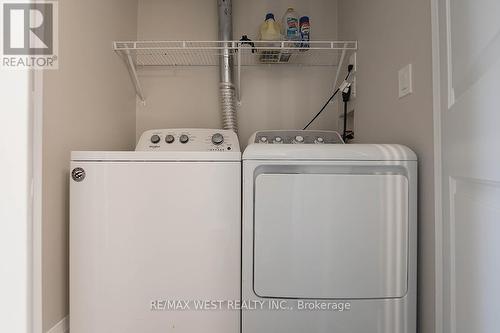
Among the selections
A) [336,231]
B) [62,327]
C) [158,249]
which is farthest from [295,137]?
[62,327]

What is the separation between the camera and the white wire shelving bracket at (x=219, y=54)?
1.76 metres

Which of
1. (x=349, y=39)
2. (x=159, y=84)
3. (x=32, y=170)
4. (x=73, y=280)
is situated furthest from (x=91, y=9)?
(x=349, y=39)

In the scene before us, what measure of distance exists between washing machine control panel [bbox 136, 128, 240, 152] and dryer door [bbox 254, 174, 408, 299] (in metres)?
0.55

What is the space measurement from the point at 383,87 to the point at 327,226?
29.4 inches

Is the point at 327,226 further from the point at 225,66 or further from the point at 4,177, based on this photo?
the point at 225,66

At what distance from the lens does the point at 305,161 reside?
3.44ft

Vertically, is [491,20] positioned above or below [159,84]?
below

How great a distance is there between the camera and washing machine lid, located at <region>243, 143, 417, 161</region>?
1.04 meters

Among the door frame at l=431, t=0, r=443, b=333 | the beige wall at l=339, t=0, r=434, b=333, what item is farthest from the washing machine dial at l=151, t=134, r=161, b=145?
the door frame at l=431, t=0, r=443, b=333

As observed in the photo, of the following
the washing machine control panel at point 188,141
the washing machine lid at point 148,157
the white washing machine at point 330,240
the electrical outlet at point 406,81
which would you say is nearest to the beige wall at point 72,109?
the washing machine lid at point 148,157

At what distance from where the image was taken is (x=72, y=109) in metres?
1.22

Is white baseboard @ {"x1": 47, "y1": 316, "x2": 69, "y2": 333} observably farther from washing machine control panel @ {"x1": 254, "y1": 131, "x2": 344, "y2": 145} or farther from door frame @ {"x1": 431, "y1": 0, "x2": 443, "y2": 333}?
door frame @ {"x1": 431, "y1": 0, "x2": 443, "y2": 333}

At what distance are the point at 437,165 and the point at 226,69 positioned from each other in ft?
4.34
